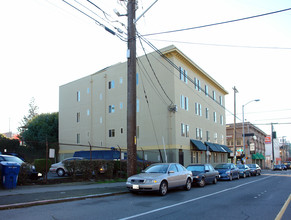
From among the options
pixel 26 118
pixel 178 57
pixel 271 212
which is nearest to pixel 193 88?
→ pixel 178 57

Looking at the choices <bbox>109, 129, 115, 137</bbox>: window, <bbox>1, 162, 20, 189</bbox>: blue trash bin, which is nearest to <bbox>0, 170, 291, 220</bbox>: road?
<bbox>1, 162, 20, 189</bbox>: blue trash bin

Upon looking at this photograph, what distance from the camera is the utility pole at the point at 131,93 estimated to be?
15250 mm

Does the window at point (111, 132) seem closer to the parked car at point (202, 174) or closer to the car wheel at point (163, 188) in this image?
the parked car at point (202, 174)

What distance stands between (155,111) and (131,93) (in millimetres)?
15820

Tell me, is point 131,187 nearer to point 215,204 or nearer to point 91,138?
point 215,204

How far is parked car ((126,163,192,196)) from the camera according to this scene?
40.2 feet

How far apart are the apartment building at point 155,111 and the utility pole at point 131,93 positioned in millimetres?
8963

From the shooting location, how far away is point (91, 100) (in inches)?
1560

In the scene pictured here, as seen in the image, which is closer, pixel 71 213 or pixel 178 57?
pixel 71 213

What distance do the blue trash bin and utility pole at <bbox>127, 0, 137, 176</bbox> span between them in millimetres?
5574

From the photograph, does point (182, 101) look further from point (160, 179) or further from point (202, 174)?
point (160, 179)

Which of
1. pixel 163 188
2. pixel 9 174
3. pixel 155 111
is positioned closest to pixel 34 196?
pixel 9 174

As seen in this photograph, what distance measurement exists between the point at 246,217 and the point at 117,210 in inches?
153

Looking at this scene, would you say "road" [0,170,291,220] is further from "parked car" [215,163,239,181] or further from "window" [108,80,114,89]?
"window" [108,80,114,89]
